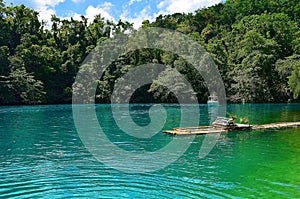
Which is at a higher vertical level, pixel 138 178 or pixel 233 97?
pixel 233 97

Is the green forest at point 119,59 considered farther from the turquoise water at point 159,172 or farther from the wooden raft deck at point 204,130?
the turquoise water at point 159,172

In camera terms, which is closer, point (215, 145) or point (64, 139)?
point (215, 145)

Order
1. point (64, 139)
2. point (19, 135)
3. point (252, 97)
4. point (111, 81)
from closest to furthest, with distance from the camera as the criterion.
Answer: point (64, 139) < point (19, 135) < point (252, 97) < point (111, 81)

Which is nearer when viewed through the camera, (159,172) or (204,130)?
(159,172)

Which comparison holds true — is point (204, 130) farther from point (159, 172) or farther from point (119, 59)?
point (119, 59)

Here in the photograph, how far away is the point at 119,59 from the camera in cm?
7075

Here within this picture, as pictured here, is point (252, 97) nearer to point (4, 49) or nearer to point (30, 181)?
point (4, 49)

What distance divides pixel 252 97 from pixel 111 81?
89.7 feet

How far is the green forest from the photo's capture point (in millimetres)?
62469

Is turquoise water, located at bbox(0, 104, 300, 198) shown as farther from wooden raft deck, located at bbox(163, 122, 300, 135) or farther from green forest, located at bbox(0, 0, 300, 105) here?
green forest, located at bbox(0, 0, 300, 105)

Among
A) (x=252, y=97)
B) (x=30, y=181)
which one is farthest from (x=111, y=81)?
(x=30, y=181)

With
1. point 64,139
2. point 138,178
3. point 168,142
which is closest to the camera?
point 138,178

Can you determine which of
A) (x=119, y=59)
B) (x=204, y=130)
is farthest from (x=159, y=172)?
(x=119, y=59)

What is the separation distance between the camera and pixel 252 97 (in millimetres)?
62531
